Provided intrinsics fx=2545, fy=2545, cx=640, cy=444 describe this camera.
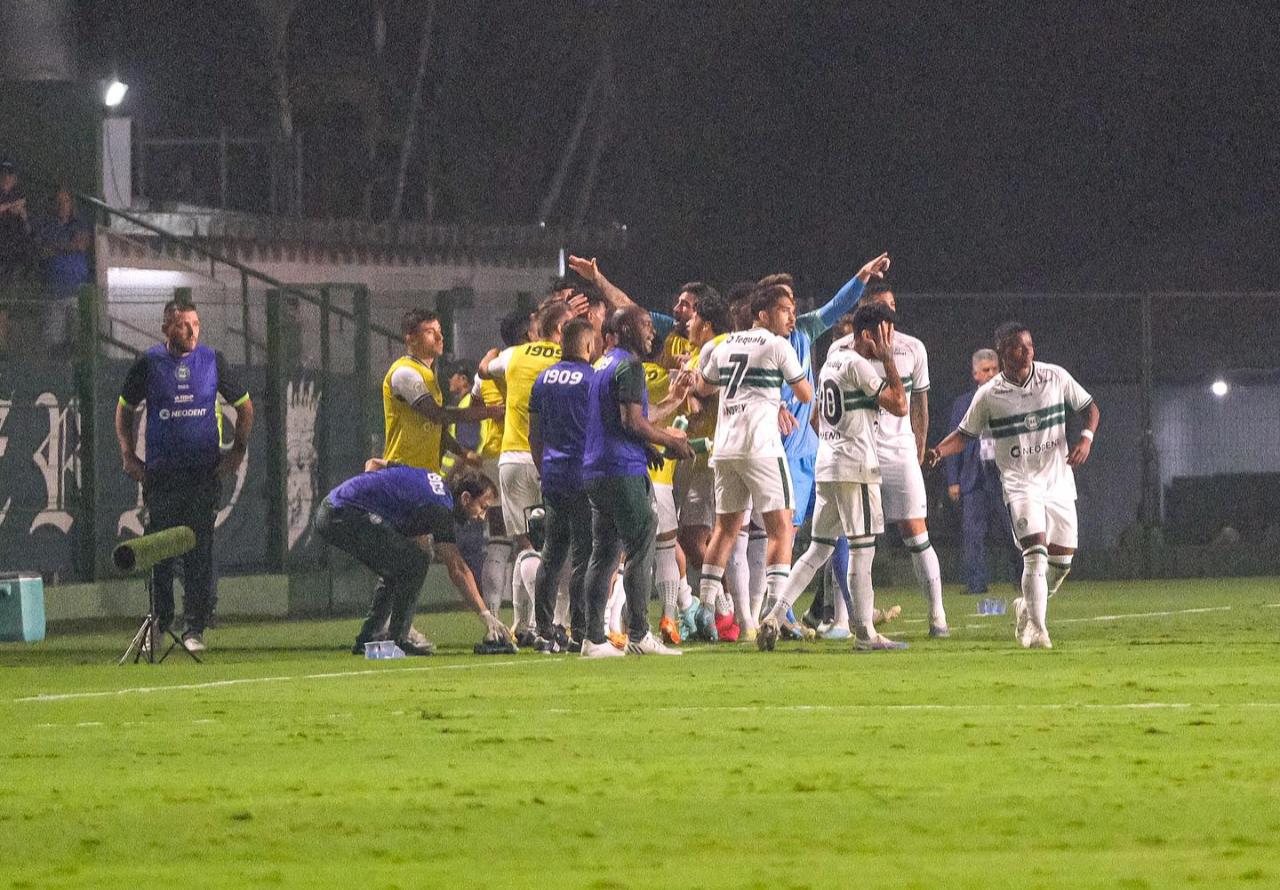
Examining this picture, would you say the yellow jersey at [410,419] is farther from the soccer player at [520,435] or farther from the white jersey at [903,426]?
A: the white jersey at [903,426]

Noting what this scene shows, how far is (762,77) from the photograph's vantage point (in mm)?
50656

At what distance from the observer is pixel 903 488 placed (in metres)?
16.7

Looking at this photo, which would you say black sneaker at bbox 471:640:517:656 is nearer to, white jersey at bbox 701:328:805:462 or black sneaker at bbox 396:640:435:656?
black sneaker at bbox 396:640:435:656

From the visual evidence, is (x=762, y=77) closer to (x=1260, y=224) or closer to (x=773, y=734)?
(x=1260, y=224)

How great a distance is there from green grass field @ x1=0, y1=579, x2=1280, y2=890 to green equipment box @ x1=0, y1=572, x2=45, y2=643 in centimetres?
184

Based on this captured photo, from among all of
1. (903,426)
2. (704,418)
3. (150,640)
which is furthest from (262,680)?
(903,426)

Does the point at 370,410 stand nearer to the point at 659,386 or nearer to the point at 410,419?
the point at 659,386

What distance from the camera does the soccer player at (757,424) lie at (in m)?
15.4

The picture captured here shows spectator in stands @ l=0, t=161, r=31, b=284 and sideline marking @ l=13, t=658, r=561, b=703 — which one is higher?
spectator in stands @ l=0, t=161, r=31, b=284

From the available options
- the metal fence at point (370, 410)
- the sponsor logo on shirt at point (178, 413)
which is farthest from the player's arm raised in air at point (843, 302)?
the metal fence at point (370, 410)

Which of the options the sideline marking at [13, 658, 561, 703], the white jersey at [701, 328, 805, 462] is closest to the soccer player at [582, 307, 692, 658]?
the sideline marking at [13, 658, 561, 703]

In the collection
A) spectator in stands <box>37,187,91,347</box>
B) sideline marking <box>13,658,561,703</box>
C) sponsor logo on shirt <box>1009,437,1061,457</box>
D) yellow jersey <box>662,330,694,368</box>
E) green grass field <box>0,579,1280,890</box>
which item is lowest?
green grass field <box>0,579,1280,890</box>

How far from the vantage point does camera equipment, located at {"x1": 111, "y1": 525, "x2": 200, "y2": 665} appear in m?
14.9

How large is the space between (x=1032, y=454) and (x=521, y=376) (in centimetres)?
337
